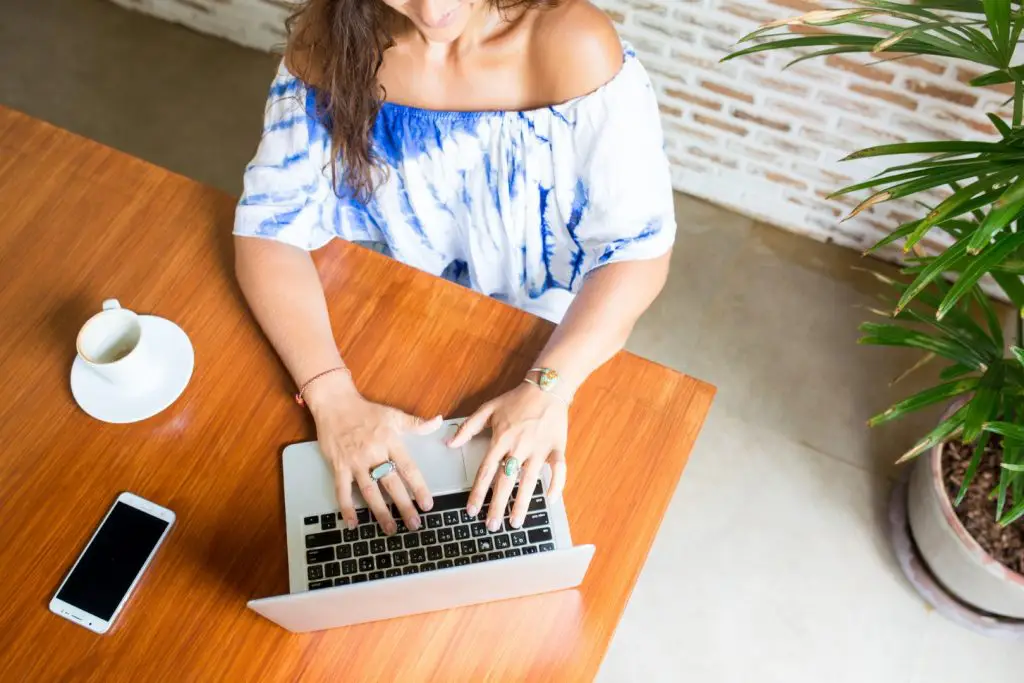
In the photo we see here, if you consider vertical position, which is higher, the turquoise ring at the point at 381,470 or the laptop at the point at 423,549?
the turquoise ring at the point at 381,470

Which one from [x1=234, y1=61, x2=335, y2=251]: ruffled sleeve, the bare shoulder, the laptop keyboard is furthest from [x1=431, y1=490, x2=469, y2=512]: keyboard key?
the bare shoulder

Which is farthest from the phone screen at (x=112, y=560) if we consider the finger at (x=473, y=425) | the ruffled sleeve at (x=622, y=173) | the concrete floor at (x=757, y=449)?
the concrete floor at (x=757, y=449)

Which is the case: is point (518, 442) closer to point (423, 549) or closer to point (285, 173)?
point (423, 549)

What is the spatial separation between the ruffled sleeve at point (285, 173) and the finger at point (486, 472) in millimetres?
415

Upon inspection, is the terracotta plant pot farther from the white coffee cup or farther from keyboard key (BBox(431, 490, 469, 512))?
the white coffee cup

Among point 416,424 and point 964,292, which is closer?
point 964,292

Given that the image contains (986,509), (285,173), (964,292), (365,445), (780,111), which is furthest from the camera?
(780,111)

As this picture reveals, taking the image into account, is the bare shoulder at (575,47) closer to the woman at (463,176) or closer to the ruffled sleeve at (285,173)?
the woman at (463,176)

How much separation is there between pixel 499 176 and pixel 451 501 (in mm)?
456

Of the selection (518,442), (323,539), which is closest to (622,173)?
(518,442)

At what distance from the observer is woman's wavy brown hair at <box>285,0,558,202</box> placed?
1017 millimetres

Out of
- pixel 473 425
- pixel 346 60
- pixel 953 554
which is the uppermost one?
pixel 346 60

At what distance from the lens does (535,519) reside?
0.95 m

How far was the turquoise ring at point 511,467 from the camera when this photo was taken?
96 cm
